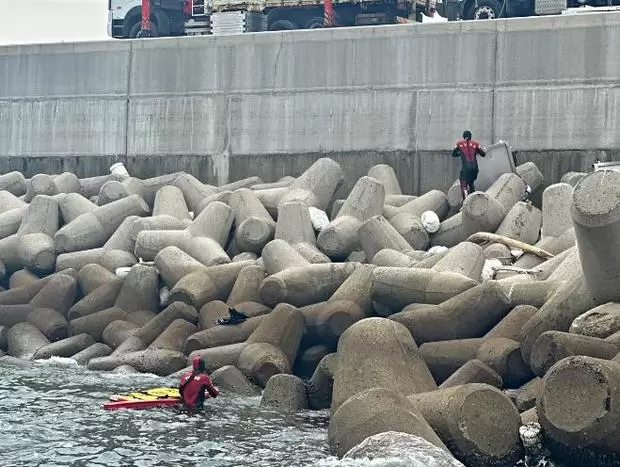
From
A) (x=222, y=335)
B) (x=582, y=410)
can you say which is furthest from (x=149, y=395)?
(x=582, y=410)

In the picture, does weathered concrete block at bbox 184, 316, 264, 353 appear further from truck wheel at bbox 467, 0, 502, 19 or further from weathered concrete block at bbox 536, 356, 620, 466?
truck wheel at bbox 467, 0, 502, 19

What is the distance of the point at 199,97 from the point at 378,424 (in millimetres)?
11631

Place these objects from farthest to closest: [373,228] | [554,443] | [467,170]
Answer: [467,170] → [373,228] → [554,443]

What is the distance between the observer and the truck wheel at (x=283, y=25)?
85.9 feet

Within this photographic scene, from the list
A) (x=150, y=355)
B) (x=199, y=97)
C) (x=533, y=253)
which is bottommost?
(x=150, y=355)

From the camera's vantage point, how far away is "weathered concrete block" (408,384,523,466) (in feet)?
35.4

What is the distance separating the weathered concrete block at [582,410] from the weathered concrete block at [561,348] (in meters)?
0.84

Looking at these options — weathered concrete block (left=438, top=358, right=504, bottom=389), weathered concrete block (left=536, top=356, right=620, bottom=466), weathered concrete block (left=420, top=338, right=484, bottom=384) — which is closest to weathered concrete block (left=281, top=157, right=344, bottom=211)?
weathered concrete block (left=420, top=338, right=484, bottom=384)

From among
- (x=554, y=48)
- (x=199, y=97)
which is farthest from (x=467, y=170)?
(x=199, y=97)

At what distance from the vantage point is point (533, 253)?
1582 centimetres

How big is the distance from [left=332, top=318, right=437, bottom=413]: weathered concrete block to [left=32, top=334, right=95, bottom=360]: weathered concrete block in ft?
16.1

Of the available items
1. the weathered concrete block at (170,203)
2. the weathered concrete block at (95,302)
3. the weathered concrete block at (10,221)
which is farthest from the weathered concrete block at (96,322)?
the weathered concrete block at (10,221)

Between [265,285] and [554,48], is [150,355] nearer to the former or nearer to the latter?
[265,285]

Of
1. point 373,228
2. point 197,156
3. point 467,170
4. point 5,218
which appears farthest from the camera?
point 197,156
